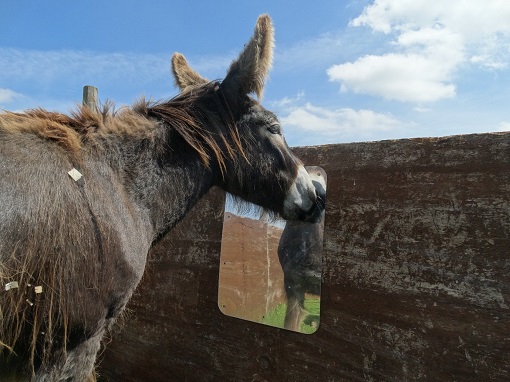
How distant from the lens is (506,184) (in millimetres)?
2508

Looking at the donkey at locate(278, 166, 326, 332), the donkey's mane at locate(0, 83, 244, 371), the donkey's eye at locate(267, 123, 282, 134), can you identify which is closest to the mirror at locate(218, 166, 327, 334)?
the donkey at locate(278, 166, 326, 332)

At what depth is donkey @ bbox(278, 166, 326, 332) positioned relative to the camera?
3301 mm

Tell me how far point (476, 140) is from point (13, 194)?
2.83m

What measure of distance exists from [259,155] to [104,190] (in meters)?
1.20

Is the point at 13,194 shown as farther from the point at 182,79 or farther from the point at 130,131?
the point at 182,79

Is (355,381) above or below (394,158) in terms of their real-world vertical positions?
below

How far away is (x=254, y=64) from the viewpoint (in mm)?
2752

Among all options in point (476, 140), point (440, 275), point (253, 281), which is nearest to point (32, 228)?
point (253, 281)

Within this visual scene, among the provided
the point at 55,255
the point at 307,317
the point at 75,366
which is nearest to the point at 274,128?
the point at 307,317

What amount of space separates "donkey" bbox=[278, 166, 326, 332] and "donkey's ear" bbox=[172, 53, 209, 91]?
1.27 m

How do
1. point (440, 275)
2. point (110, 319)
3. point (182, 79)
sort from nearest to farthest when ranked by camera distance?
1. point (110, 319)
2. point (440, 275)
3. point (182, 79)

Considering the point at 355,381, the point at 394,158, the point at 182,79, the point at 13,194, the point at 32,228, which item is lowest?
the point at 355,381

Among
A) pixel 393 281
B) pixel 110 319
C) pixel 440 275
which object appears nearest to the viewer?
pixel 110 319

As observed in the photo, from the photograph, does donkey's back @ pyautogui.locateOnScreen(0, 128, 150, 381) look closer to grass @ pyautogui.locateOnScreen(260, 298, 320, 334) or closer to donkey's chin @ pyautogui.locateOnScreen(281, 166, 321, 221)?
donkey's chin @ pyautogui.locateOnScreen(281, 166, 321, 221)
